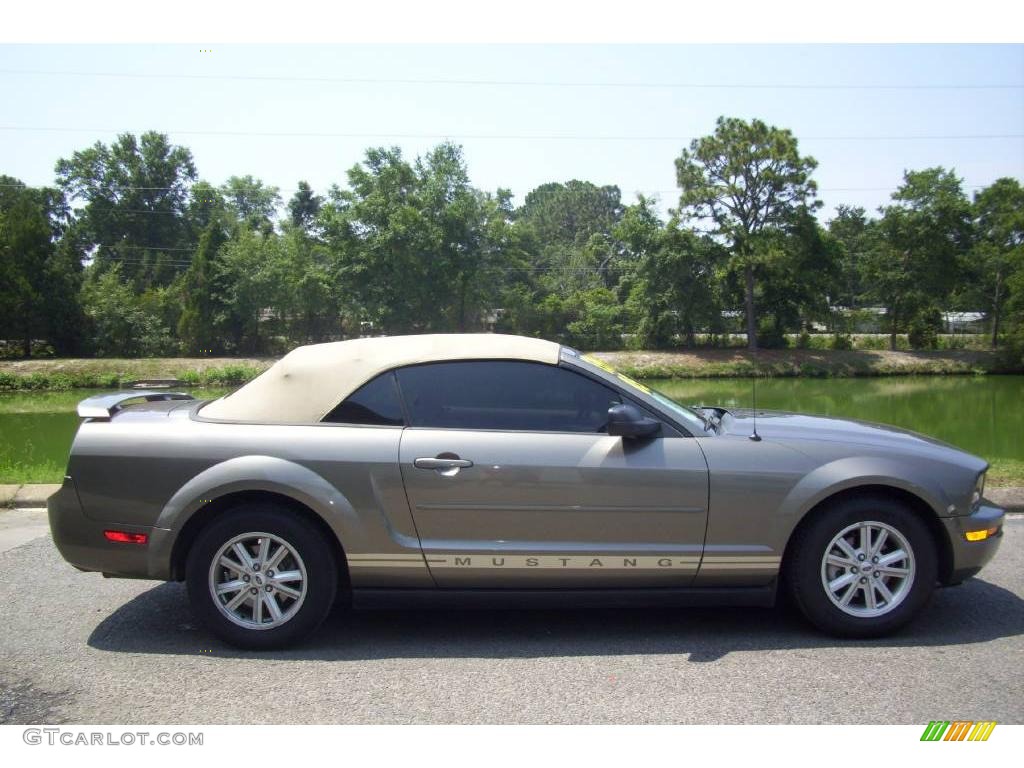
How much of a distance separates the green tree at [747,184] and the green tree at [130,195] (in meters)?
48.7

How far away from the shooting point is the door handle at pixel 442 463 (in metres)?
4.27

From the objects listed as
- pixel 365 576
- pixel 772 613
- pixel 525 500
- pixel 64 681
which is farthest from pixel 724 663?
pixel 64 681

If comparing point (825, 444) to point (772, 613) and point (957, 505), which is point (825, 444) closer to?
point (957, 505)

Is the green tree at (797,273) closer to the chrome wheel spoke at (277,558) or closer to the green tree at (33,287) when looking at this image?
the green tree at (33,287)

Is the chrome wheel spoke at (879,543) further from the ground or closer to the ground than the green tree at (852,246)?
closer to the ground

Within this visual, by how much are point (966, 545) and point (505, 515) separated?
7.86 feet

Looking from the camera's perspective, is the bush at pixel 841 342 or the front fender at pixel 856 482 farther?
the bush at pixel 841 342

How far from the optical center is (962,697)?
3609 millimetres

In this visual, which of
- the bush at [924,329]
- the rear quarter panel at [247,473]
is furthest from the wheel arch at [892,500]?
the bush at [924,329]

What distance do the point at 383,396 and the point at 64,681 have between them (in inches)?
78.1

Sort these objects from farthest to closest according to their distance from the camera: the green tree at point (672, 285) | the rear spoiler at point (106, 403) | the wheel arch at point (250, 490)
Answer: the green tree at point (672, 285), the rear spoiler at point (106, 403), the wheel arch at point (250, 490)

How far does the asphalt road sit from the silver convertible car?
0.23 m
